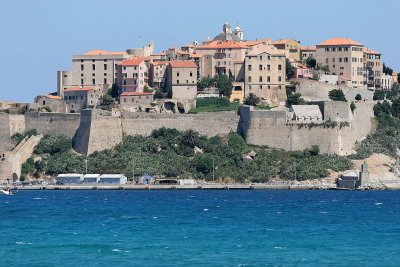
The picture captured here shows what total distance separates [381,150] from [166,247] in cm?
3822

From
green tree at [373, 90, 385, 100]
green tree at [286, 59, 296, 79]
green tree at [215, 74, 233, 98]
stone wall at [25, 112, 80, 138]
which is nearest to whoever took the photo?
stone wall at [25, 112, 80, 138]

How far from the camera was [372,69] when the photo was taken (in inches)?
3826

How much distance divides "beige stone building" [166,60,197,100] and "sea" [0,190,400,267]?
23.3ft

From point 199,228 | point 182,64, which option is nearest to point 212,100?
point 182,64

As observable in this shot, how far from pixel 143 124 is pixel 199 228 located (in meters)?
27.8

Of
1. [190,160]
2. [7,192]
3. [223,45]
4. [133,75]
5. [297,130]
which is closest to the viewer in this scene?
[7,192]

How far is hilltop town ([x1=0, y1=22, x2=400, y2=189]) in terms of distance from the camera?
84312mm

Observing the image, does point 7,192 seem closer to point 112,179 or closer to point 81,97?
point 112,179

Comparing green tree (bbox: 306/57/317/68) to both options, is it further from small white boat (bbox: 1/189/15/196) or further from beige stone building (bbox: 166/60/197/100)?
small white boat (bbox: 1/189/15/196)

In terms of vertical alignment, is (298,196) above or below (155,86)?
below

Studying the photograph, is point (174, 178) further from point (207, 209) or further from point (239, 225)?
point (239, 225)

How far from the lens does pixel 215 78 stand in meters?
89.2

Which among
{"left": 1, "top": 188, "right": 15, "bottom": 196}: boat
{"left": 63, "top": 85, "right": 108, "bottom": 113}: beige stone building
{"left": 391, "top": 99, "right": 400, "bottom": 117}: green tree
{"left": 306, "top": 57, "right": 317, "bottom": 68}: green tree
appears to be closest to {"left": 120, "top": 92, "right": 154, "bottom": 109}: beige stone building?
{"left": 63, "top": 85, "right": 108, "bottom": 113}: beige stone building

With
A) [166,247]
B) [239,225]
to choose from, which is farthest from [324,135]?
[166,247]
